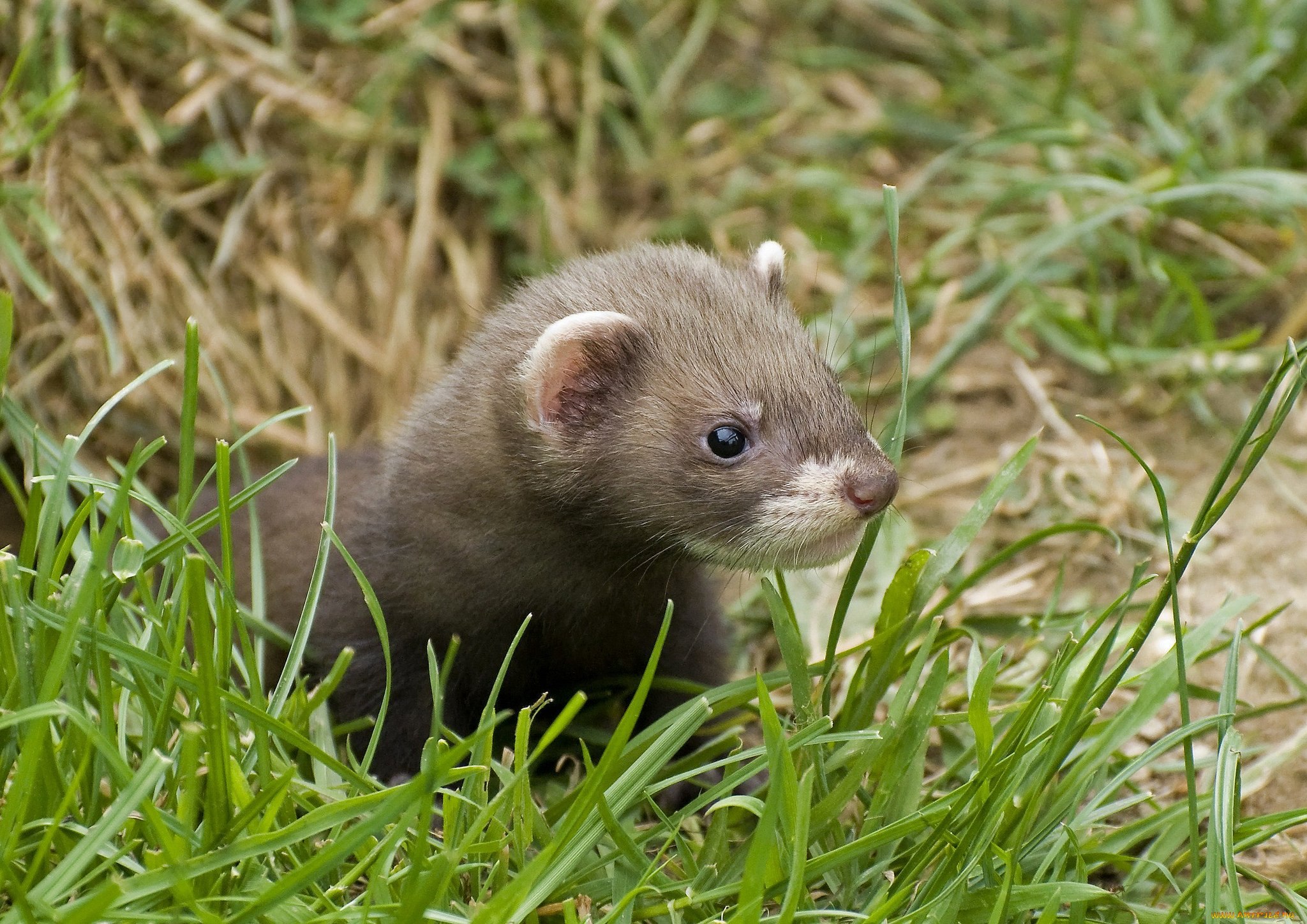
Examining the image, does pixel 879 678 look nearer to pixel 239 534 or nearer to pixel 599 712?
pixel 599 712

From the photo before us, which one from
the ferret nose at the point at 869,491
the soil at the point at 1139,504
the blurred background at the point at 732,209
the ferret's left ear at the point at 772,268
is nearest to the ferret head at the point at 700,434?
the ferret nose at the point at 869,491

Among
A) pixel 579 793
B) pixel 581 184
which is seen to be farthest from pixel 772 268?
pixel 581 184

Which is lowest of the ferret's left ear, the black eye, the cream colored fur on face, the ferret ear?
the cream colored fur on face

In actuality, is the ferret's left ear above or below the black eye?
above

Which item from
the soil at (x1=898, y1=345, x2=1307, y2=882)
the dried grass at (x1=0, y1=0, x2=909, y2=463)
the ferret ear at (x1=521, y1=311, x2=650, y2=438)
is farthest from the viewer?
the dried grass at (x1=0, y1=0, x2=909, y2=463)

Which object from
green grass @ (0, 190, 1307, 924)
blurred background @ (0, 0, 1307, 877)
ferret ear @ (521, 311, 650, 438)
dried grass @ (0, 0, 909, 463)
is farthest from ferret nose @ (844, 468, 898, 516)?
dried grass @ (0, 0, 909, 463)

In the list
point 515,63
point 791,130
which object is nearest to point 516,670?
point 515,63

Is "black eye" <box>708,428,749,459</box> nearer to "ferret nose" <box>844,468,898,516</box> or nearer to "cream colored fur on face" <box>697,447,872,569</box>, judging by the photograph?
"cream colored fur on face" <box>697,447,872,569</box>
